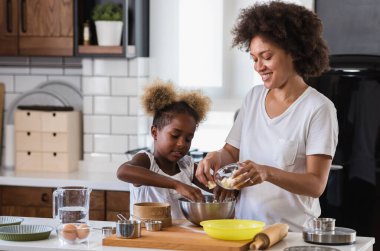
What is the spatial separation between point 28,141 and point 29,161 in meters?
0.12

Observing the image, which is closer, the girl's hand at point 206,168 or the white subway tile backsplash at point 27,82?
the girl's hand at point 206,168

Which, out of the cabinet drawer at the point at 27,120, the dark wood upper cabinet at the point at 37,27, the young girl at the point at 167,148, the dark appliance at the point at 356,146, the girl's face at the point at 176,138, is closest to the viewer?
the young girl at the point at 167,148

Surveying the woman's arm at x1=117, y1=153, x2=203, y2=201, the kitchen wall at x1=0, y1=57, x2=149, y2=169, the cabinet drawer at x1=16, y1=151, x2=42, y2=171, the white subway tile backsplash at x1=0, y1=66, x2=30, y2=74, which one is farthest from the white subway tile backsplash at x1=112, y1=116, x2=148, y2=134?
the woman's arm at x1=117, y1=153, x2=203, y2=201

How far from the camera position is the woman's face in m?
3.23

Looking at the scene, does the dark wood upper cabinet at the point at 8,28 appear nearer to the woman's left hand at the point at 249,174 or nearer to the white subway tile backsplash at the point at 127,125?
the white subway tile backsplash at the point at 127,125

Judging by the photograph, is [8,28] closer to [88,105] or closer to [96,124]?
[88,105]

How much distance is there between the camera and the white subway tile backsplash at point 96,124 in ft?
17.0

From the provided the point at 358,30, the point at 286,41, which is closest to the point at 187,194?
the point at 286,41

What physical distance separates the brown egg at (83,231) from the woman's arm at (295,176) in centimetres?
54

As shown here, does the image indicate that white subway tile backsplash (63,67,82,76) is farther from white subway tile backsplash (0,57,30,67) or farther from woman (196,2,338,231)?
woman (196,2,338,231)

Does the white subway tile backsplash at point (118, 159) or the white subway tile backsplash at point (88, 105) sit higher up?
the white subway tile backsplash at point (88, 105)

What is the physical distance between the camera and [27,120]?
5.22 metres

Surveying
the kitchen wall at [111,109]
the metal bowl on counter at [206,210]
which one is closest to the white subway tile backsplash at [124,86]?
the kitchen wall at [111,109]

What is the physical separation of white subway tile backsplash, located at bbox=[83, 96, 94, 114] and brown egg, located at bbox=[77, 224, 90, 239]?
232cm
